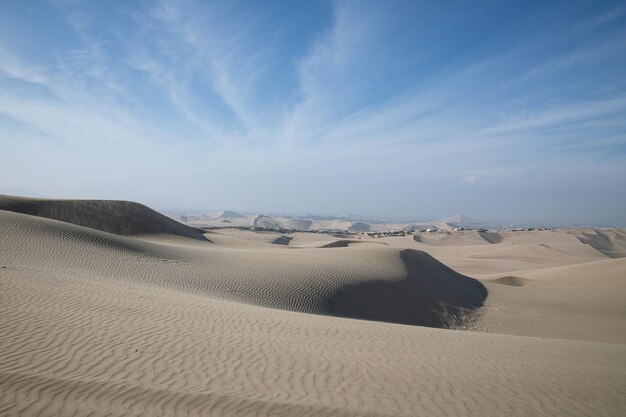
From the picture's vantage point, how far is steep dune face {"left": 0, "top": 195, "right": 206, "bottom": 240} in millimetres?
28234

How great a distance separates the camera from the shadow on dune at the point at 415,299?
1527 centimetres

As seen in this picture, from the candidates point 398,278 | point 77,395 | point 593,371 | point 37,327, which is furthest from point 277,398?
point 398,278

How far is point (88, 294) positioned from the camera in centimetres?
852

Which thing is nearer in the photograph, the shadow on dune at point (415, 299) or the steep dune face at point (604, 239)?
the shadow on dune at point (415, 299)

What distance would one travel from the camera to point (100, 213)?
31031 millimetres

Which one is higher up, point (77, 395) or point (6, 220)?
point (6, 220)

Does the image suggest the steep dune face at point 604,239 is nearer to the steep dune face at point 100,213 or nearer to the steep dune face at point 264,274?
the steep dune face at point 264,274

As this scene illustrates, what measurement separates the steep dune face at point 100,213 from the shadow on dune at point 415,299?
21478 mm

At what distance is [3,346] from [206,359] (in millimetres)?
2654

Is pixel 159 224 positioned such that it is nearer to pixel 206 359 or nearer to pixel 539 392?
pixel 206 359

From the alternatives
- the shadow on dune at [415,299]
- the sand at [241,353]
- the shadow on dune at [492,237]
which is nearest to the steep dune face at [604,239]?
the shadow on dune at [492,237]

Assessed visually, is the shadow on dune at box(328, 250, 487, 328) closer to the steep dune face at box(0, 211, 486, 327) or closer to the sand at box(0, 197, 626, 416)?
the steep dune face at box(0, 211, 486, 327)

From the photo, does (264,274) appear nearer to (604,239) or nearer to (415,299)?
(415,299)

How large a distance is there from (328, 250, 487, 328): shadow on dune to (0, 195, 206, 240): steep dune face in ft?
70.5
